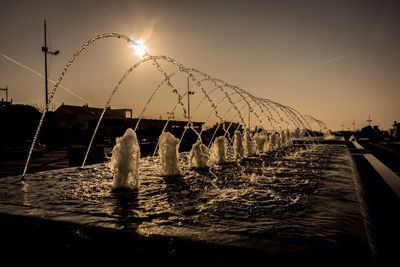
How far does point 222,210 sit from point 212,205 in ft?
1.16

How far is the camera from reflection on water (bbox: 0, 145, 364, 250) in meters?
3.15

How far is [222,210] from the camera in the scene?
4.14 metres

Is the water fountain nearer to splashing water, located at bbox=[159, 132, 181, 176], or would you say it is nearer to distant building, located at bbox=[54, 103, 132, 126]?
splashing water, located at bbox=[159, 132, 181, 176]

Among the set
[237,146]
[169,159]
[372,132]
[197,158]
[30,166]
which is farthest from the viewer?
[372,132]

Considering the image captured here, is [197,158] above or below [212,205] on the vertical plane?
above

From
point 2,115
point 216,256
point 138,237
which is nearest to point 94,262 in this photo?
point 138,237

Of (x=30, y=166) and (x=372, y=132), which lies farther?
(x=372, y=132)

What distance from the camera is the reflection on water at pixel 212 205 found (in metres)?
3.15

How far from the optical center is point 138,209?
428 cm

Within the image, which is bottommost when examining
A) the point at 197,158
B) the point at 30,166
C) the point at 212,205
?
the point at 30,166

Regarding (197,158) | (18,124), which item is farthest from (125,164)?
(18,124)

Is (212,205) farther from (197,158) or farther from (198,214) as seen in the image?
(197,158)

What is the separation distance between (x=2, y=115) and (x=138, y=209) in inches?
1151

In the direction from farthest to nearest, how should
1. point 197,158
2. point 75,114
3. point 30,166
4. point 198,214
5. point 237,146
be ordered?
point 75,114, point 30,166, point 237,146, point 197,158, point 198,214
